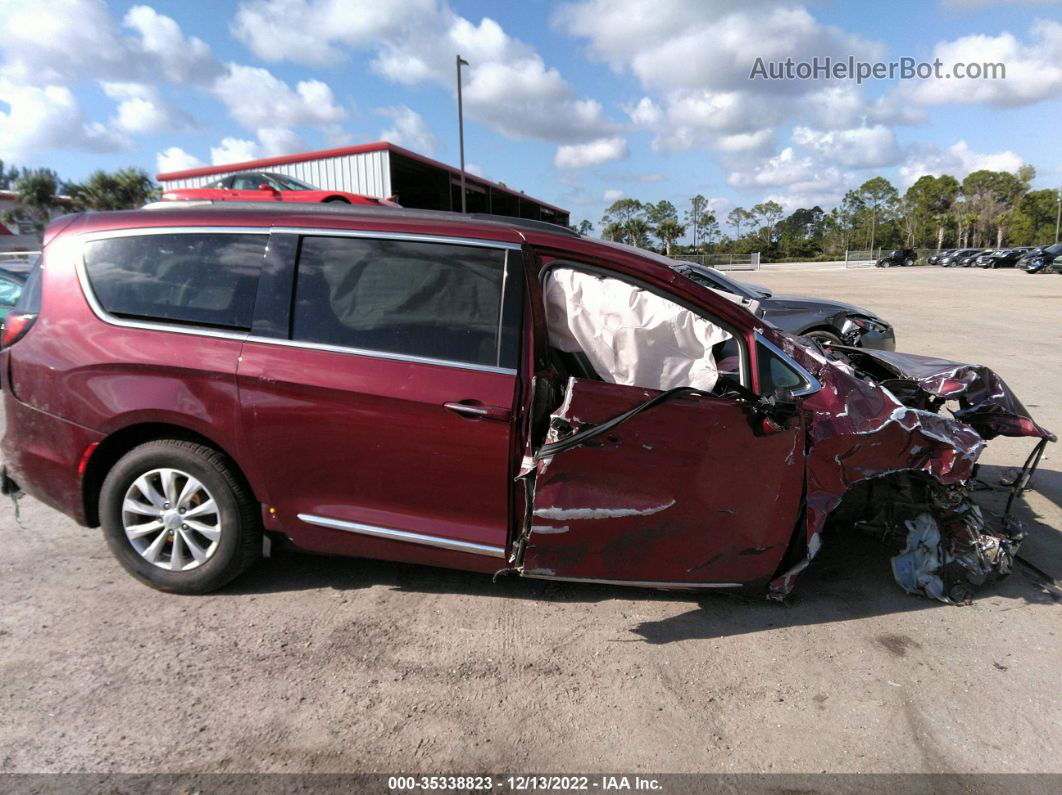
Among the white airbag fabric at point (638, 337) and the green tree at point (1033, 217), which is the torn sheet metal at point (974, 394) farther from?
the green tree at point (1033, 217)

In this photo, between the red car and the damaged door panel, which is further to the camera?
the red car

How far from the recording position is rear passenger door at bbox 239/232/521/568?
2.99 metres

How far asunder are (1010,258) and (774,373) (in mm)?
60156

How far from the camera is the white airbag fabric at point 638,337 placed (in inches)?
143

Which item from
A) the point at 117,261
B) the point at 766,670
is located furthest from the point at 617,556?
the point at 117,261

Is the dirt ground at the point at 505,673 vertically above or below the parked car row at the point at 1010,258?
below

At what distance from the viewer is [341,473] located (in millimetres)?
3129

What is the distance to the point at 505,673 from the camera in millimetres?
2875

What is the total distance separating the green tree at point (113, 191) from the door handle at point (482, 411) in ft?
126

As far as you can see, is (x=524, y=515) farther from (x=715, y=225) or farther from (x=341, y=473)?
(x=715, y=225)

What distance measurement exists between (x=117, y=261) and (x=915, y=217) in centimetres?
9608

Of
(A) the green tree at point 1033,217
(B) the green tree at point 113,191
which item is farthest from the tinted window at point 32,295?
(A) the green tree at point 1033,217

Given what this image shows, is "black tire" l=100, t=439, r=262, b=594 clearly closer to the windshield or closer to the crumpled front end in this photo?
the crumpled front end

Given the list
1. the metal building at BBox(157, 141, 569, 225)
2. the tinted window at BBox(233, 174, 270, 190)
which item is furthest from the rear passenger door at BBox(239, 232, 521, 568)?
the metal building at BBox(157, 141, 569, 225)
